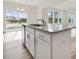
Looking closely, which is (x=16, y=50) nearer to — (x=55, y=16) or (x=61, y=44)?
(x=61, y=44)

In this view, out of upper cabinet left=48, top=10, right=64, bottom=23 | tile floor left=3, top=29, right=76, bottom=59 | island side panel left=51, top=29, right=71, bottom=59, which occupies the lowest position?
tile floor left=3, top=29, right=76, bottom=59

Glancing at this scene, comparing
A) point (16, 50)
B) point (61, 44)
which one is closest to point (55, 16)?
point (16, 50)

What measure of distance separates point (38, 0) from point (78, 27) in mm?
7728

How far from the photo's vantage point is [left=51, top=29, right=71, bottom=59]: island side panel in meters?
1.71

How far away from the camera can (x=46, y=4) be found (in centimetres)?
916

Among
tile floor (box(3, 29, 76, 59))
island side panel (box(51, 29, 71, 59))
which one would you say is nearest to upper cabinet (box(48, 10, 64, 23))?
tile floor (box(3, 29, 76, 59))

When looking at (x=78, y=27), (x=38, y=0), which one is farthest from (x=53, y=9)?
(x=78, y=27)

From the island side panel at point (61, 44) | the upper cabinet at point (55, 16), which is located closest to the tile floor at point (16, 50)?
the island side panel at point (61, 44)

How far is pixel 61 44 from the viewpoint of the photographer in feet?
6.16

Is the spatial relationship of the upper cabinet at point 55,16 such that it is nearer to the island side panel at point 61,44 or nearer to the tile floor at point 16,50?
the tile floor at point 16,50

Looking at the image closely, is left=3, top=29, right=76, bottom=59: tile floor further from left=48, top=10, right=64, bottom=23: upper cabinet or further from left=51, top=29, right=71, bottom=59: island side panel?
left=48, top=10, right=64, bottom=23: upper cabinet

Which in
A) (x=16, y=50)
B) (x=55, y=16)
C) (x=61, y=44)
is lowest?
(x=16, y=50)

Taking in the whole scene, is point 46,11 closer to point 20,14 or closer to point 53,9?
point 53,9

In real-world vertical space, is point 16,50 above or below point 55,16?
below
